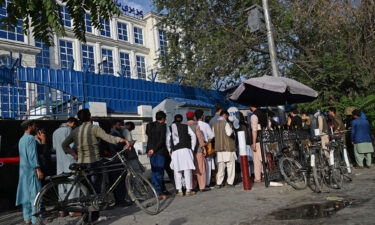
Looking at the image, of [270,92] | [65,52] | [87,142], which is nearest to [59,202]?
[87,142]

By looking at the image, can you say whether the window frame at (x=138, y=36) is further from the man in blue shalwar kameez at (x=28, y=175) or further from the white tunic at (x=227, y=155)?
the man in blue shalwar kameez at (x=28, y=175)

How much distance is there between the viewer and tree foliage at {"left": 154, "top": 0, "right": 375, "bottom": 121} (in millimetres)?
11672

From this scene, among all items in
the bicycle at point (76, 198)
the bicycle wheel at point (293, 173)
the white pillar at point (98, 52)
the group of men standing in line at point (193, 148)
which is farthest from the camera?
the white pillar at point (98, 52)

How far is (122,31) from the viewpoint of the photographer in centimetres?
3384

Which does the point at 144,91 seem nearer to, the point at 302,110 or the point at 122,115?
the point at 122,115

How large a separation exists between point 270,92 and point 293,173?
3.17 metres

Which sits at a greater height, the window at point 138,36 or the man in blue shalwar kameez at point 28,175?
the window at point 138,36

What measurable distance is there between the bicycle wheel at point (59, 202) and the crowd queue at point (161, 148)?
0.63 feet

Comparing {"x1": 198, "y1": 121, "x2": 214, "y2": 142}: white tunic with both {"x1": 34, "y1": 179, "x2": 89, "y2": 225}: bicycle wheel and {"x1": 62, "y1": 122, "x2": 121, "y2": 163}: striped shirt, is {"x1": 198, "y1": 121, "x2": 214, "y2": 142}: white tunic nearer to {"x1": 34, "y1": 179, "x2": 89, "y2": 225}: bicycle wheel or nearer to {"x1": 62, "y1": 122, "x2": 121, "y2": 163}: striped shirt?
{"x1": 62, "y1": 122, "x2": 121, "y2": 163}: striped shirt

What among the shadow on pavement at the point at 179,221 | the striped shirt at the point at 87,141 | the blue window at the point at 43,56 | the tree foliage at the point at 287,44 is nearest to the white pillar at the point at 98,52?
the blue window at the point at 43,56

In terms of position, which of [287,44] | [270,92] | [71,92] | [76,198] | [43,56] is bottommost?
[76,198]

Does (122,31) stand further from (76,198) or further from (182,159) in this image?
(76,198)

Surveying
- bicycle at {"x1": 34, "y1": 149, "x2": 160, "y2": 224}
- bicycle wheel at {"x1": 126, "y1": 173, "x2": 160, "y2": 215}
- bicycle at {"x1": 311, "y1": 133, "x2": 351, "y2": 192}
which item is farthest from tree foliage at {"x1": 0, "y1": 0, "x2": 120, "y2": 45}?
bicycle at {"x1": 311, "y1": 133, "x2": 351, "y2": 192}

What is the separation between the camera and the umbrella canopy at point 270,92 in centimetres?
754
